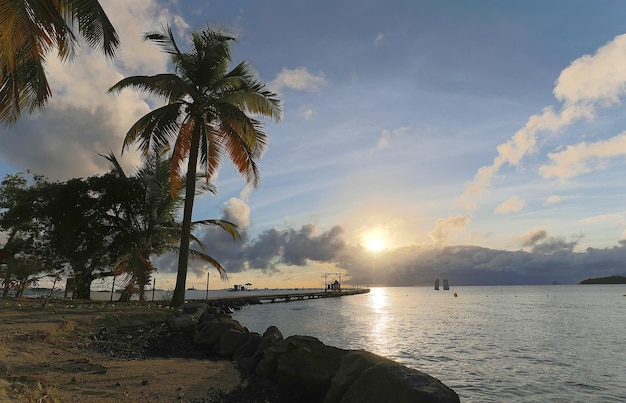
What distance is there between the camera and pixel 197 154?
19.5 m

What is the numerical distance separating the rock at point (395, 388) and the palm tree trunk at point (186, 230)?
42.5ft

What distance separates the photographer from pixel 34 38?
30.6 ft

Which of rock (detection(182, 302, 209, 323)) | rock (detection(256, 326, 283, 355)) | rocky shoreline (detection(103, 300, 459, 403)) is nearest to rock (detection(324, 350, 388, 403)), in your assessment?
rocky shoreline (detection(103, 300, 459, 403))

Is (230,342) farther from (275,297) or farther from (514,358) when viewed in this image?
(275,297)

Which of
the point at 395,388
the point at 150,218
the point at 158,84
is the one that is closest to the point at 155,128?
the point at 158,84

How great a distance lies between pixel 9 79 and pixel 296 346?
12.3 meters

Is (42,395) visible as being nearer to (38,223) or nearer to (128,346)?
(128,346)

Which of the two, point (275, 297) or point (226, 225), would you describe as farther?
point (275, 297)

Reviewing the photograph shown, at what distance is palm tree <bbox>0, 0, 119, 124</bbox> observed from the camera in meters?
8.28

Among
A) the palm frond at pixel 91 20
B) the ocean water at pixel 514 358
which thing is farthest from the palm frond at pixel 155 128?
the ocean water at pixel 514 358

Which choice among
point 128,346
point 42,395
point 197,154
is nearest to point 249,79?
point 197,154

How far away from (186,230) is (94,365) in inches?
383

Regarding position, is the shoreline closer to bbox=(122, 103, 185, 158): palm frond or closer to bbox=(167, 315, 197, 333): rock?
bbox=(167, 315, 197, 333): rock

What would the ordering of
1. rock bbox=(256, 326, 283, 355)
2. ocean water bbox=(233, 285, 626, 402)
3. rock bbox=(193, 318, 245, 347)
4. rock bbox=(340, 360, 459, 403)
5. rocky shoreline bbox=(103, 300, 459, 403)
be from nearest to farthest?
1. rock bbox=(340, 360, 459, 403)
2. rocky shoreline bbox=(103, 300, 459, 403)
3. rock bbox=(256, 326, 283, 355)
4. ocean water bbox=(233, 285, 626, 402)
5. rock bbox=(193, 318, 245, 347)
